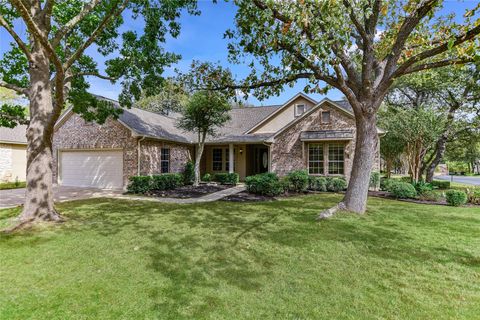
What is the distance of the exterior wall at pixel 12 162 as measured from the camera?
712 inches

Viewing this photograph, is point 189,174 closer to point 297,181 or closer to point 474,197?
point 297,181

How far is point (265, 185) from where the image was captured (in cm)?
1270

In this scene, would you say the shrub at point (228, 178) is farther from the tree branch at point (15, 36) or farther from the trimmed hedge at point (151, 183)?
the tree branch at point (15, 36)

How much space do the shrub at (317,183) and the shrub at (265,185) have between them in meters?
2.46

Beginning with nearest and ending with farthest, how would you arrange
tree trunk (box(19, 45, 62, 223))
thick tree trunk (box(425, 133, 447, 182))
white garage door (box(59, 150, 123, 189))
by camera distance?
1. tree trunk (box(19, 45, 62, 223))
2. white garage door (box(59, 150, 123, 189))
3. thick tree trunk (box(425, 133, 447, 182))

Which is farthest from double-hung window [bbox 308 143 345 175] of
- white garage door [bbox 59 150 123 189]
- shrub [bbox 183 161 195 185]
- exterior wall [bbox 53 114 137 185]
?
white garage door [bbox 59 150 123 189]

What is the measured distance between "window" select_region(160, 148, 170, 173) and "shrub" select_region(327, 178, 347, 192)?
9.85 m

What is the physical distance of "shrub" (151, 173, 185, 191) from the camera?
14.1 meters

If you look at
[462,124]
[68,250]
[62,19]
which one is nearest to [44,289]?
[68,250]

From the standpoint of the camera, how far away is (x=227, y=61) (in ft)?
31.8

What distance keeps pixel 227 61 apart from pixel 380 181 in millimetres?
10973

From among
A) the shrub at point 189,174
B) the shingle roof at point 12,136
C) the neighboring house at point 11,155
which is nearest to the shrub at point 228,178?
the shrub at point 189,174

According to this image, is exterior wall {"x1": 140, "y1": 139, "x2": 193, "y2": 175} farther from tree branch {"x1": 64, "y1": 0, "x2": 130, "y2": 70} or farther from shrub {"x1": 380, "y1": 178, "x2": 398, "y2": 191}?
shrub {"x1": 380, "y1": 178, "x2": 398, "y2": 191}

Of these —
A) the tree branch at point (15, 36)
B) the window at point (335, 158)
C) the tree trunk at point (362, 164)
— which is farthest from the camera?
the window at point (335, 158)
